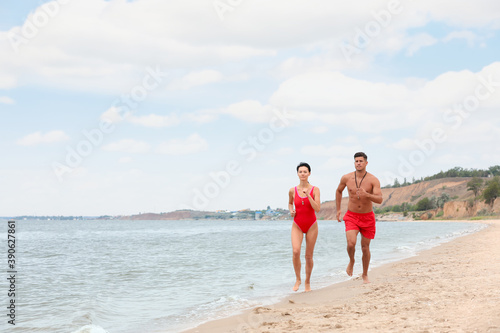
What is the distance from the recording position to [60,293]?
32.4ft

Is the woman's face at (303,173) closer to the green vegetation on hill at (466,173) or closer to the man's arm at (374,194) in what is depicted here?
the man's arm at (374,194)

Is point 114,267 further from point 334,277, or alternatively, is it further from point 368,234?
point 368,234

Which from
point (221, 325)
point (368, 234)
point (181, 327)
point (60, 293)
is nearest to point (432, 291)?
point (368, 234)

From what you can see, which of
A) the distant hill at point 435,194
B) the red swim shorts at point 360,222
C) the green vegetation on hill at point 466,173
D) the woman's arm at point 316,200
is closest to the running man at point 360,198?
the red swim shorts at point 360,222

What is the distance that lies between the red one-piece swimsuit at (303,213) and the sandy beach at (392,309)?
1.19 metres

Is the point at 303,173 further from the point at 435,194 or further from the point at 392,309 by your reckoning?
the point at 435,194

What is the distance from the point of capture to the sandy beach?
451cm

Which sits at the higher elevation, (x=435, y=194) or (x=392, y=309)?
(x=435, y=194)

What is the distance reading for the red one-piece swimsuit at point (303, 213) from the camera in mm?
7398

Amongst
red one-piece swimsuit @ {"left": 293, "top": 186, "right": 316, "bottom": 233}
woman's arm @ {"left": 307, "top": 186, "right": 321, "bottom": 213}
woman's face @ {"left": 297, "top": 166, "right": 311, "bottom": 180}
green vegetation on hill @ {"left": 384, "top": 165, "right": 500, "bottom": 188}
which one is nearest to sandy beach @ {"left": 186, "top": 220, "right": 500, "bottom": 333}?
red one-piece swimsuit @ {"left": 293, "top": 186, "right": 316, "bottom": 233}

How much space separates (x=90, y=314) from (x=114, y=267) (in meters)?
8.33

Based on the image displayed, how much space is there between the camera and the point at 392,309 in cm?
539

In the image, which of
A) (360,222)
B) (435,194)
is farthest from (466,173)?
(360,222)

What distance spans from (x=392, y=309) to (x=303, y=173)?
2.65 meters
